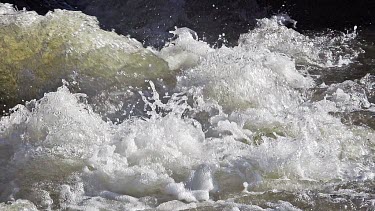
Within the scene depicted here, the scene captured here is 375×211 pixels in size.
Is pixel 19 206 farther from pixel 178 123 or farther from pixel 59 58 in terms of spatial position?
pixel 59 58

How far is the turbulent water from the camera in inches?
166

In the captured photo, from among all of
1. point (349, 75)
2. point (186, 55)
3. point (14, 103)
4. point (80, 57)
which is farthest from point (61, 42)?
point (349, 75)

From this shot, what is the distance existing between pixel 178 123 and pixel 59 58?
1.36 meters

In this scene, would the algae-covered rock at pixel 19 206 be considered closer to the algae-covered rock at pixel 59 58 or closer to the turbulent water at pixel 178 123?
the turbulent water at pixel 178 123

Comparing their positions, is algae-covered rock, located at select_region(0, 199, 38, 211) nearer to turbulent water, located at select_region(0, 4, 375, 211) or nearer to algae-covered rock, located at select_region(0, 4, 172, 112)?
turbulent water, located at select_region(0, 4, 375, 211)

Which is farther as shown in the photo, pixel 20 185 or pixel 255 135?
pixel 255 135

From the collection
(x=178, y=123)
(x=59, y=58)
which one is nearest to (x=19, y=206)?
(x=178, y=123)

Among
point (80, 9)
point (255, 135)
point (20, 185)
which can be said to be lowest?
point (20, 185)

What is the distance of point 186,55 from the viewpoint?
20.3 feet

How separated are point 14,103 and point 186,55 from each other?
5.39ft

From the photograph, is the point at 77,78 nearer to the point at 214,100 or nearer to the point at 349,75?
the point at 214,100

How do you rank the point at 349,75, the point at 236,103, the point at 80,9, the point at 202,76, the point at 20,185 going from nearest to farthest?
the point at 20,185, the point at 236,103, the point at 202,76, the point at 349,75, the point at 80,9

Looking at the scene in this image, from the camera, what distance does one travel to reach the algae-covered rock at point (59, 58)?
5.54m

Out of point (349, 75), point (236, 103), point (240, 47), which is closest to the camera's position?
point (236, 103)
